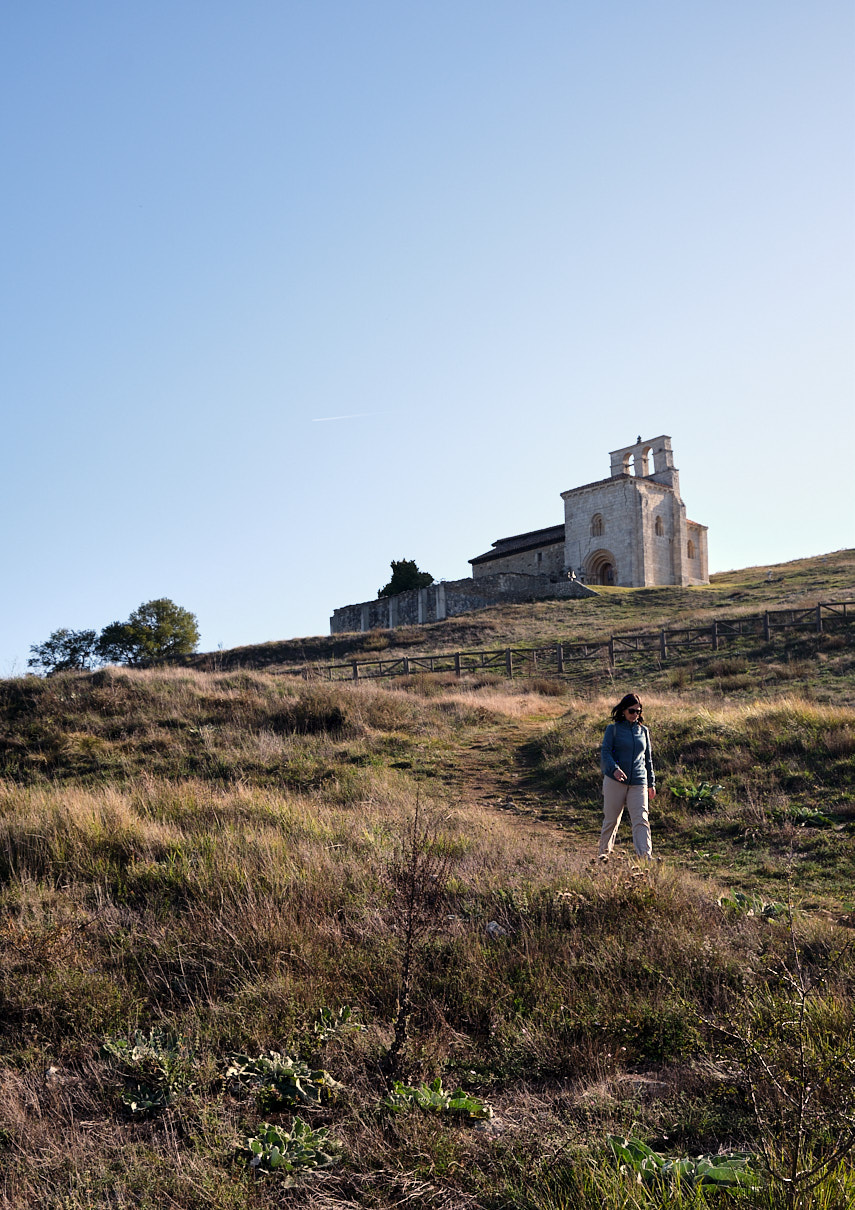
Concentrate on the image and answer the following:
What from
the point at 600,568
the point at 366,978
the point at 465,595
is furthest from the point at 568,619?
the point at 366,978

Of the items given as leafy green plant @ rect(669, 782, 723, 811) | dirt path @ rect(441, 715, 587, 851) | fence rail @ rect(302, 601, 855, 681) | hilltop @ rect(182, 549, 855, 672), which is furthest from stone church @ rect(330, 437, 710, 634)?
leafy green plant @ rect(669, 782, 723, 811)

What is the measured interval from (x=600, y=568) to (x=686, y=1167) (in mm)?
51727

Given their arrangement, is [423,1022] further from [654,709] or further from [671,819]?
[654,709]

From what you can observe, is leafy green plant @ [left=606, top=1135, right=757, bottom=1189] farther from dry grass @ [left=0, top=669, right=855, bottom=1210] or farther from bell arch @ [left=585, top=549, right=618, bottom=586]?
bell arch @ [left=585, top=549, right=618, bottom=586]

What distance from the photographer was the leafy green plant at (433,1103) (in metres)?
3.42

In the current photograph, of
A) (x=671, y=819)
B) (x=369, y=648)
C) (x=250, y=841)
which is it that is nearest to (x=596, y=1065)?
(x=250, y=841)

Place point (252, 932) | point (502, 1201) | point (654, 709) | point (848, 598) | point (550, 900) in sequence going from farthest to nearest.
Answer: point (848, 598), point (654, 709), point (550, 900), point (252, 932), point (502, 1201)

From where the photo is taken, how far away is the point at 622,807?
26.0 feet

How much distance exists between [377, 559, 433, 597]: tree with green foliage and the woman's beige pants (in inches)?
1902

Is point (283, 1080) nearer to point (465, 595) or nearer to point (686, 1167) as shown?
point (686, 1167)

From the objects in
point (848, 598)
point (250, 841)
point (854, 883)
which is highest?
point (848, 598)

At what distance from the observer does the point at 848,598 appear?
29469mm

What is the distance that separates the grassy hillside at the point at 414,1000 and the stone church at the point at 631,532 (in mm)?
41277

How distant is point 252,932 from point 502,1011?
Result: 1.66 metres
